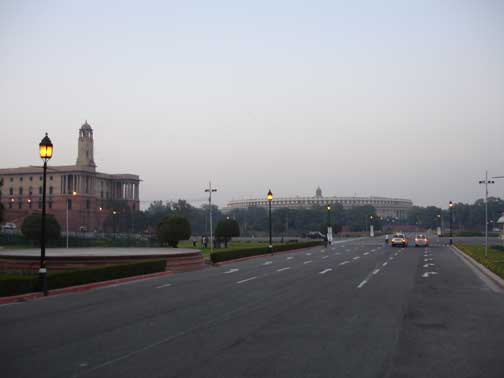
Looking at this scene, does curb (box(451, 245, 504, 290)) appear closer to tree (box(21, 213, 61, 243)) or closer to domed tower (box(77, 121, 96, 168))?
tree (box(21, 213, 61, 243))

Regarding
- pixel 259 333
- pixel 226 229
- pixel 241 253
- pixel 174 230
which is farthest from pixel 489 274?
pixel 226 229

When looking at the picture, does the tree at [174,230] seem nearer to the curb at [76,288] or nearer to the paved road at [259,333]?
the curb at [76,288]

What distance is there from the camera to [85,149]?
153 m

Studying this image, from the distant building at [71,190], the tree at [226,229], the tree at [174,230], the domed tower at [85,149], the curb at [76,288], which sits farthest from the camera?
the domed tower at [85,149]

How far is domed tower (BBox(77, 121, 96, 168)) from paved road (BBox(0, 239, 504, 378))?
449 ft

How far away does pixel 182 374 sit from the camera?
8.62 meters

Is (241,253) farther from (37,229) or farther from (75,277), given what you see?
(37,229)

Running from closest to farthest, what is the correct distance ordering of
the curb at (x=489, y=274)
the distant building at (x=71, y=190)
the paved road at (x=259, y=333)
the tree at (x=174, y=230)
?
the paved road at (x=259, y=333) → the curb at (x=489, y=274) → the tree at (x=174, y=230) → the distant building at (x=71, y=190)

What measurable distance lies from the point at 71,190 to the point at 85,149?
13.9 m

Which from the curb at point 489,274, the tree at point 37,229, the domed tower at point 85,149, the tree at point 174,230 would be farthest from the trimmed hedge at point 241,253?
the domed tower at point 85,149

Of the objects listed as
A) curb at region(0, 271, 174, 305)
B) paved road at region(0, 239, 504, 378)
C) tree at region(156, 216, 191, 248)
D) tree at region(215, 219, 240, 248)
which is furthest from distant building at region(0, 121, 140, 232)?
paved road at region(0, 239, 504, 378)

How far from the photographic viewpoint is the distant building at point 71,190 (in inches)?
5561

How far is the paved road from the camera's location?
9117mm

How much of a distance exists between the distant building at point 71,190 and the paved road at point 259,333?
125 meters
